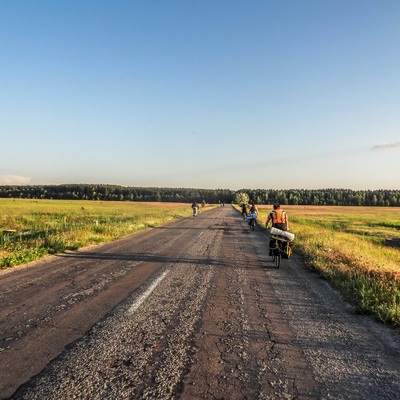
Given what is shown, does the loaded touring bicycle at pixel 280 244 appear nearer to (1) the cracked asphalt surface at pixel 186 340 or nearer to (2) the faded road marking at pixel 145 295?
(1) the cracked asphalt surface at pixel 186 340

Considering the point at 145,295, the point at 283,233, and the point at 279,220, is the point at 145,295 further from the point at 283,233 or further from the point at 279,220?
the point at 279,220

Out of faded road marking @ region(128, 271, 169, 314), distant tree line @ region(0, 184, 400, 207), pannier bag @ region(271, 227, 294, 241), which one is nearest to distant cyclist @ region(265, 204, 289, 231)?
pannier bag @ region(271, 227, 294, 241)

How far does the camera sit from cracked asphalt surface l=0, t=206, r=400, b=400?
9.66 ft

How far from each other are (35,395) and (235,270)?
621cm

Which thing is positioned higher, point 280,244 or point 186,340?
point 280,244

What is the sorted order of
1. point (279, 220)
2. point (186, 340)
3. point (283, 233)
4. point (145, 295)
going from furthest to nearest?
point (279, 220), point (283, 233), point (145, 295), point (186, 340)

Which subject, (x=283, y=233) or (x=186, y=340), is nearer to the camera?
(x=186, y=340)

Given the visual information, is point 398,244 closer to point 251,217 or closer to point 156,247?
point 251,217

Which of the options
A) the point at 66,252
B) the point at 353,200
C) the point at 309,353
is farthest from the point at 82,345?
the point at 353,200

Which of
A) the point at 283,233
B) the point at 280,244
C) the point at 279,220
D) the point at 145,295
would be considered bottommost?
the point at 145,295

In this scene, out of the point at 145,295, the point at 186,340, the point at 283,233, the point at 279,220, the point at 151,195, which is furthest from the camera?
the point at 151,195

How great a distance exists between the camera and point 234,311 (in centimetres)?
509

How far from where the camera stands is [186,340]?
3926 millimetres

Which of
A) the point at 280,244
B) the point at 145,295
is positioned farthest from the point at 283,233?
the point at 145,295
